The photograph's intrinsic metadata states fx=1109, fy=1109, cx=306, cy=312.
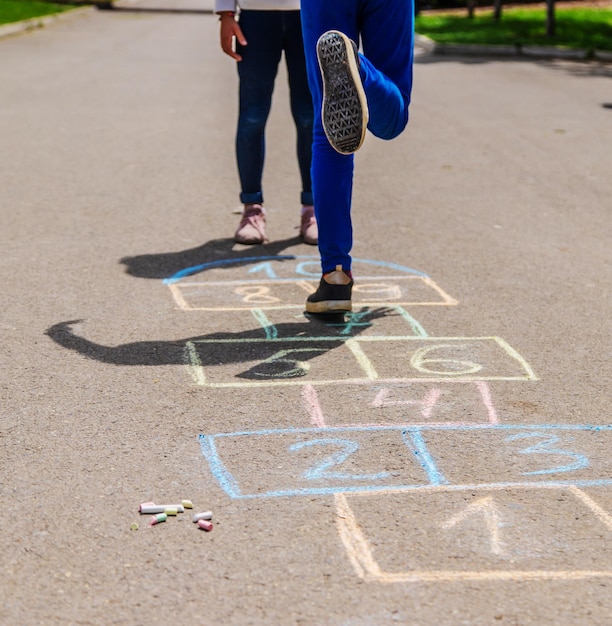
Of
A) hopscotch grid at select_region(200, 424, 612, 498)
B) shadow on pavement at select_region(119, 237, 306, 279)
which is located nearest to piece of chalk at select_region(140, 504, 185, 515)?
hopscotch grid at select_region(200, 424, 612, 498)

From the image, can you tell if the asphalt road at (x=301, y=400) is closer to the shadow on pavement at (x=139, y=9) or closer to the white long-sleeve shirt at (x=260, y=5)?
the white long-sleeve shirt at (x=260, y=5)

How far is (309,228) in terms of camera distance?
5633 millimetres

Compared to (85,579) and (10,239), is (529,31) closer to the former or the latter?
(10,239)

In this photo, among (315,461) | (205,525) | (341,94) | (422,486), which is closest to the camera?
(205,525)

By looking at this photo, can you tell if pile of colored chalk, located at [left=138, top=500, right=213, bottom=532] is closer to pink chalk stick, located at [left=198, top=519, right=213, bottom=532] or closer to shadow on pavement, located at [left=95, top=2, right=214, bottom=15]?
pink chalk stick, located at [left=198, top=519, right=213, bottom=532]

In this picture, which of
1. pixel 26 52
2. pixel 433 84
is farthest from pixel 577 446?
pixel 26 52

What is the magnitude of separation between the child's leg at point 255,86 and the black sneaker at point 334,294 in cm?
134

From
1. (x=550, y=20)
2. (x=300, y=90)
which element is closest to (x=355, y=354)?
(x=300, y=90)

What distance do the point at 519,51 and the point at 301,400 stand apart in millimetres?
14600

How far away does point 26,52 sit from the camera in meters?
16.0

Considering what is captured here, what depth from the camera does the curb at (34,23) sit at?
18.7m

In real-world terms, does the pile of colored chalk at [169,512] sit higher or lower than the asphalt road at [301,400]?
higher

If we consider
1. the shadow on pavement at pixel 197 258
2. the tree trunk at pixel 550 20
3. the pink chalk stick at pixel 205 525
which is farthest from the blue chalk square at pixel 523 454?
the tree trunk at pixel 550 20

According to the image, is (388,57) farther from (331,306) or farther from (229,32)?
(229,32)
